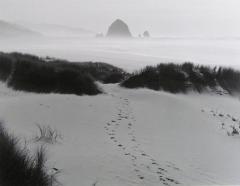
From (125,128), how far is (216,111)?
513 cm

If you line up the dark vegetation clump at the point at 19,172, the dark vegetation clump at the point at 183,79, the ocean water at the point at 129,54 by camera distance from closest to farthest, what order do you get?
the dark vegetation clump at the point at 19,172
the dark vegetation clump at the point at 183,79
the ocean water at the point at 129,54

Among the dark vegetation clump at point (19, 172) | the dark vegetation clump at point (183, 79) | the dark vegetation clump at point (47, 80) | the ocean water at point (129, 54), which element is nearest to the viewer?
the dark vegetation clump at point (19, 172)

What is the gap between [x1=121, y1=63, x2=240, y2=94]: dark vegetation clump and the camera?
44.9ft

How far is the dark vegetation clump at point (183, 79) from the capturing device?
13695mm

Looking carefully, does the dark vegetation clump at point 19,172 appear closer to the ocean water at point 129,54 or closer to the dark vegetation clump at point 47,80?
the dark vegetation clump at point 47,80

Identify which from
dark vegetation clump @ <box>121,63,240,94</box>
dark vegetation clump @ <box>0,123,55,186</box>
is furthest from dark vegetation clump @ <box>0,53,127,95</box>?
dark vegetation clump @ <box>0,123,55,186</box>

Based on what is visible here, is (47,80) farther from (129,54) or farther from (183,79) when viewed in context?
(129,54)

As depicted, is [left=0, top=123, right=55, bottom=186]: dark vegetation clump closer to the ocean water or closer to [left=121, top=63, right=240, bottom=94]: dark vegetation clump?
[left=121, top=63, right=240, bottom=94]: dark vegetation clump

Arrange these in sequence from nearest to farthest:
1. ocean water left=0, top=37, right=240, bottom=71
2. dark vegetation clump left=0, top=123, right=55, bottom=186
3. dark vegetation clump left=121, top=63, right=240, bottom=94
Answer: dark vegetation clump left=0, top=123, right=55, bottom=186, dark vegetation clump left=121, top=63, right=240, bottom=94, ocean water left=0, top=37, right=240, bottom=71

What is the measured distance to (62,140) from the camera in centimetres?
664

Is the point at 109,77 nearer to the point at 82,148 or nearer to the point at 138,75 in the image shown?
the point at 138,75

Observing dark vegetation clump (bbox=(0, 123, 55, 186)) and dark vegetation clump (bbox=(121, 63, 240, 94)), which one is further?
dark vegetation clump (bbox=(121, 63, 240, 94))

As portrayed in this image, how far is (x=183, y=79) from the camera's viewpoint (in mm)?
14367

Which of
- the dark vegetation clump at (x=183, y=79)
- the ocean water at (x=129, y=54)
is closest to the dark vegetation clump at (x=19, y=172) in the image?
the dark vegetation clump at (x=183, y=79)
